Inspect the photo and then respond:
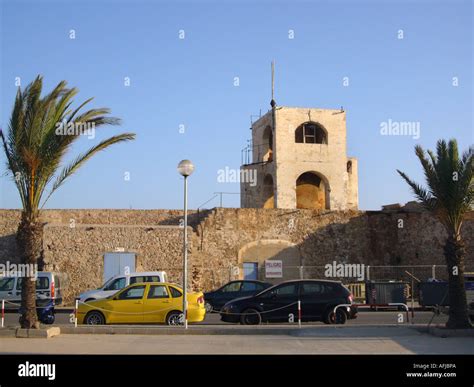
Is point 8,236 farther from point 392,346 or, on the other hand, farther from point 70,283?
point 392,346

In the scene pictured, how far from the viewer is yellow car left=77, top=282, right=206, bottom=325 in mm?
19156

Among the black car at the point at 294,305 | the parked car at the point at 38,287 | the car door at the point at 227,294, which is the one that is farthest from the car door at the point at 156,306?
the parked car at the point at 38,287

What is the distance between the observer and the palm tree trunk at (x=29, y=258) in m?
16.3

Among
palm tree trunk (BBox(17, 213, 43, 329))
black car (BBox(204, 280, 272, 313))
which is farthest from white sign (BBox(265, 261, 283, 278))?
palm tree trunk (BBox(17, 213, 43, 329))

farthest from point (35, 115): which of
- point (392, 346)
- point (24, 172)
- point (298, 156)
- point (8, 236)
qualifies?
point (298, 156)

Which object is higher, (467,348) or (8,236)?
(8,236)

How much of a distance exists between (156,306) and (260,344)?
5431 millimetres

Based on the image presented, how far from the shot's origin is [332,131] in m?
40.3

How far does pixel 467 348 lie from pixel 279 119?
27.0 meters

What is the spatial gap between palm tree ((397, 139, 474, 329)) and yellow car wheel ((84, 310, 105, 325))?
10351mm

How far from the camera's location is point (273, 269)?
33875mm

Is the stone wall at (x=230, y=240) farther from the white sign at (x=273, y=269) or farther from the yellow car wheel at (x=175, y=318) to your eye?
the yellow car wheel at (x=175, y=318)

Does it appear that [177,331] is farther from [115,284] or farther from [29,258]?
[115,284]
